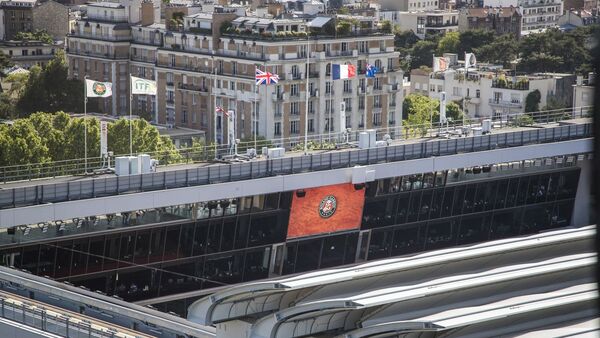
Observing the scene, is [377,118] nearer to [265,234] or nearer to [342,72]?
[342,72]

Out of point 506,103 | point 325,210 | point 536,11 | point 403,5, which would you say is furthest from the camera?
point 403,5

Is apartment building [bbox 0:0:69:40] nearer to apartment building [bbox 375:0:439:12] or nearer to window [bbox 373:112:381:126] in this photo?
apartment building [bbox 375:0:439:12]

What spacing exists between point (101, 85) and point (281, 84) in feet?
64.6

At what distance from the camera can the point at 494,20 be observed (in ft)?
300

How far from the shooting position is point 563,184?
3597 centimetres

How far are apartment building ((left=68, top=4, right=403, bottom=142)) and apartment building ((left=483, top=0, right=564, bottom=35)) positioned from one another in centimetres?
4112

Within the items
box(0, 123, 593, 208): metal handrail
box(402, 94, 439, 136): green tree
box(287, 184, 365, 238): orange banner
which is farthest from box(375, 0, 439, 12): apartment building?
box(287, 184, 365, 238): orange banner

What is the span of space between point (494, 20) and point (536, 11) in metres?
10.1

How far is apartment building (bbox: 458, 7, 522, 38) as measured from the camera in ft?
299

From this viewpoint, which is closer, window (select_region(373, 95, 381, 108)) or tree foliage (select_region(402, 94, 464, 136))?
tree foliage (select_region(402, 94, 464, 136))

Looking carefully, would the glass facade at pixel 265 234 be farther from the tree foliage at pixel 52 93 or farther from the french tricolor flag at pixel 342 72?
the tree foliage at pixel 52 93

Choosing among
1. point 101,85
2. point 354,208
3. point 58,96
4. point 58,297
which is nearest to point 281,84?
point 58,96

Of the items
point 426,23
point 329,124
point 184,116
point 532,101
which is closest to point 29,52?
point 184,116

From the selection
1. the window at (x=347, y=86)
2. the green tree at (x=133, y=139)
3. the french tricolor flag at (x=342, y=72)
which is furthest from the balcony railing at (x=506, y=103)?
the french tricolor flag at (x=342, y=72)
